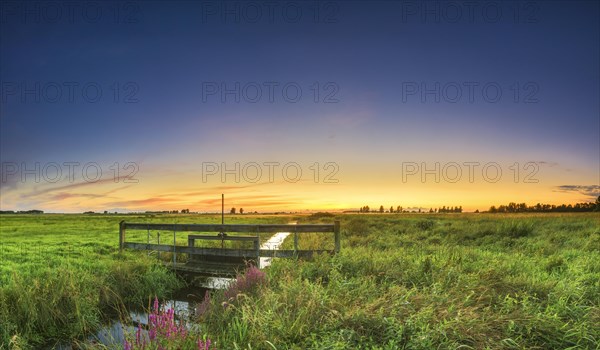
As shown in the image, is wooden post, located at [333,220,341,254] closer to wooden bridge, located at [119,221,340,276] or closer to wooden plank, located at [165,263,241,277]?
wooden bridge, located at [119,221,340,276]

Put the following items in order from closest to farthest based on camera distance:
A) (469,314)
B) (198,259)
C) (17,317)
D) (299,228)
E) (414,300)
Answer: (469,314) < (414,300) < (17,317) < (299,228) < (198,259)

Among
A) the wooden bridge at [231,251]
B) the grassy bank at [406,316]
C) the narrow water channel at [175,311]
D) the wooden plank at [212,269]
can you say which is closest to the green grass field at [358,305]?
the grassy bank at [406,316]

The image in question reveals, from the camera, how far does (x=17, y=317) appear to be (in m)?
7.58

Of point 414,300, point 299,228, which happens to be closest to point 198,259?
point 299,228

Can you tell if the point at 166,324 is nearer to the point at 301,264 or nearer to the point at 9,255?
the point at 301,264

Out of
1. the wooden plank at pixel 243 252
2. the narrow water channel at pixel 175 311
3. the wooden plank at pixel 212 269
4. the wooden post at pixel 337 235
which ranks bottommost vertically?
the narrow water channel at pixel 175 311

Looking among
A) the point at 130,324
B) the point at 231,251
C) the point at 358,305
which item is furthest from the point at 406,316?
the point at 231,251

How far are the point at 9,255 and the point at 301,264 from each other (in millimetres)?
17082

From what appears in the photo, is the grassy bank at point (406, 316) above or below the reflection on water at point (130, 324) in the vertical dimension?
above

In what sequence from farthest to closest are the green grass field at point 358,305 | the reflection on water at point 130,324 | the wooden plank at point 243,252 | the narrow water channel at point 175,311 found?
the wooden plank at point 243,252
the narrow water channel at point 175,311
the reflection on water at point 130,324
the green grass field at point 358,305

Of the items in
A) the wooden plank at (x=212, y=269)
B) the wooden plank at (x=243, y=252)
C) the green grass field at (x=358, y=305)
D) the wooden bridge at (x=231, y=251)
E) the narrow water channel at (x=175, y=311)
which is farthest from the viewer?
the wooden plank at (x=212, y=269)

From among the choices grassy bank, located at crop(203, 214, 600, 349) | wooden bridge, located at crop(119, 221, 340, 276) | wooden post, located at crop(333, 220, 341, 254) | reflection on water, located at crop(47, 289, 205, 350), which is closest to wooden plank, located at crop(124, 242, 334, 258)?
wooden bridge, located at crop(119, 221, 340, 276)

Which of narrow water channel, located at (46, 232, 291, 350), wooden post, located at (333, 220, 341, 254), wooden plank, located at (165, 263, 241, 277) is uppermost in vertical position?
wooden post, located at (333, 220, 341, 254)

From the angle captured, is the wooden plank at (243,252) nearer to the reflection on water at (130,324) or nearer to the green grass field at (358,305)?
the green grass field at (358,305)
